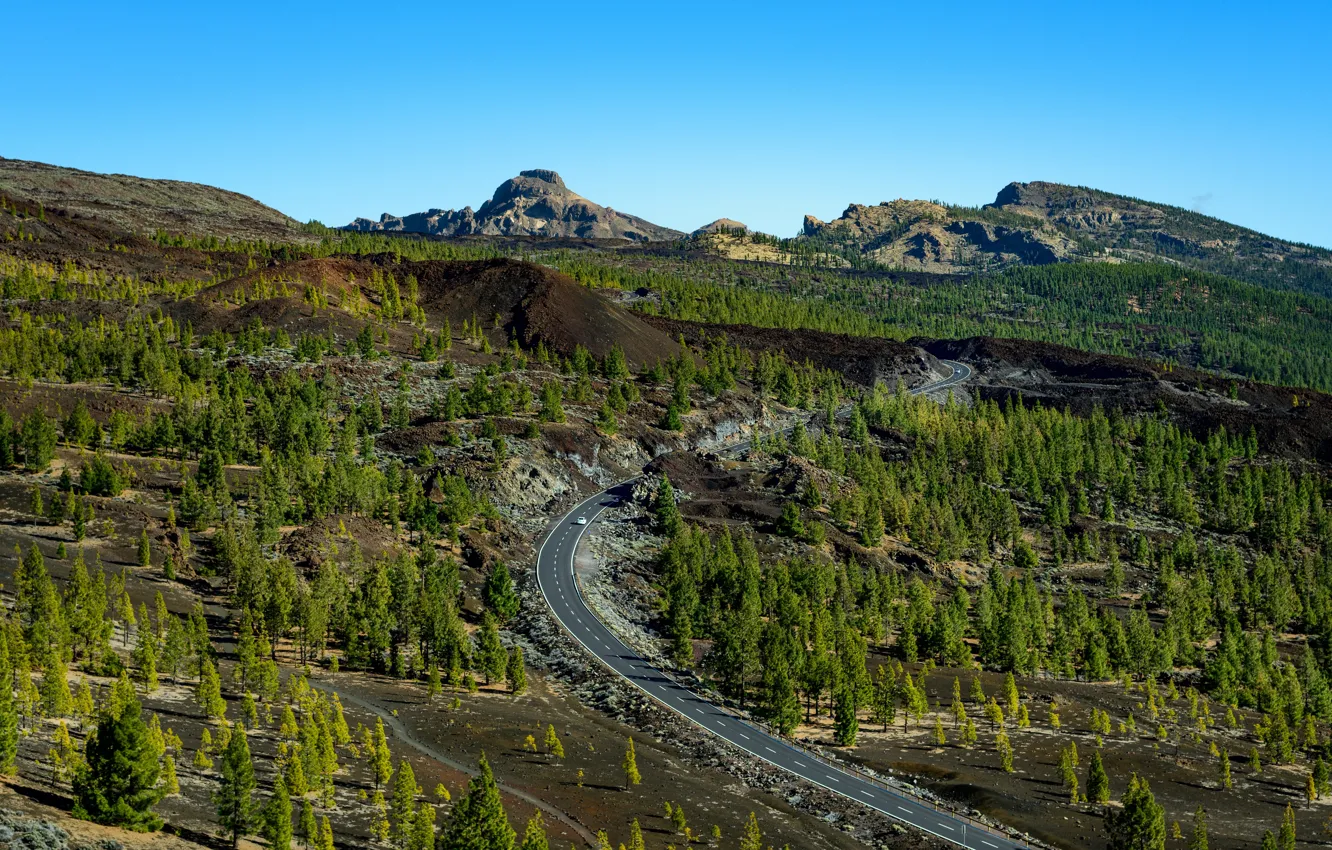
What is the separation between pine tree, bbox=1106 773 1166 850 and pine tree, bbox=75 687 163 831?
59.6 metres

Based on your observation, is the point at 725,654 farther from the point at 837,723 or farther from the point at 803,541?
the point at 803,541

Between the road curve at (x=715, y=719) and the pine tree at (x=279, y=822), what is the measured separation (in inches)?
1621

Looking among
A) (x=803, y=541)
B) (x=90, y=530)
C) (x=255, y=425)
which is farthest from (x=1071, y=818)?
(x=255, y=425)

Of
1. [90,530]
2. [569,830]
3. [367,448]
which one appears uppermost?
[367,448]

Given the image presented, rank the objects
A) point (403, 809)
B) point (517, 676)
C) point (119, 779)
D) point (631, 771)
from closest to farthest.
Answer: point (119, 779), point (403, 809), point (631, 771), point (517, 676)

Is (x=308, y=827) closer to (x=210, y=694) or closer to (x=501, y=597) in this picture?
(x=210, y=694)

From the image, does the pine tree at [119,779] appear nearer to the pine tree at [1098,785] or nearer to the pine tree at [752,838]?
the pine tree at [752,838]

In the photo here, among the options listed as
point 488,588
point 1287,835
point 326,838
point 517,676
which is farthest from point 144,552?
point 1287,835

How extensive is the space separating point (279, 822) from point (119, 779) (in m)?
8.14

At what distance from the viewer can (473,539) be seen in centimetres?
→ 13362

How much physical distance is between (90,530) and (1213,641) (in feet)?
448

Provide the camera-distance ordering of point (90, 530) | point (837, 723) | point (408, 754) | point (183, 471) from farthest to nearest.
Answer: point (183, 471) → point (90, 530) → point (837, 723) → point (408, 754)

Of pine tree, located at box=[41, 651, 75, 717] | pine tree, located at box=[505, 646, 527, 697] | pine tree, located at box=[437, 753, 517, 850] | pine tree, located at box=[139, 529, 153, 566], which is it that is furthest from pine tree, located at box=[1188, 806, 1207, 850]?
pine tree, located at box=[139, 529, 153, 566]

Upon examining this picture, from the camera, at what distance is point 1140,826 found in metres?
72.1
